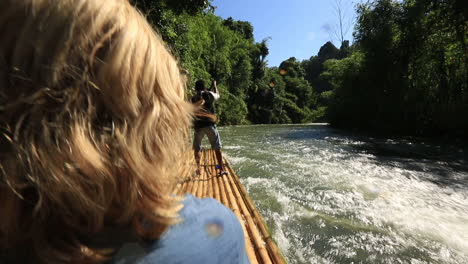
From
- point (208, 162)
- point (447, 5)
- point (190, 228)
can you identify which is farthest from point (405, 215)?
point (447, 5)

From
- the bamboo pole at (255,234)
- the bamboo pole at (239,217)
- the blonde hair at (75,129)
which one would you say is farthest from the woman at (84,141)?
the bamboo pole at (255,234)

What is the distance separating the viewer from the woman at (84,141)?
0.38m

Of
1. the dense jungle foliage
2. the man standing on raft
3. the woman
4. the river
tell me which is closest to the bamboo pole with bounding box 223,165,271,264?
the river

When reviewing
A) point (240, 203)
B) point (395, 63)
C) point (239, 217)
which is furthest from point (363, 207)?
point (395, 63)

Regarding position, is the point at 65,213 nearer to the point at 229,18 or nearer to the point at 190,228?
the point at 190,228

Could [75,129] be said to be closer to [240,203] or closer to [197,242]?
[197,242]

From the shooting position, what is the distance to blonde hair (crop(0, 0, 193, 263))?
38 cm

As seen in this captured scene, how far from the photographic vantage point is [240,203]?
232cm

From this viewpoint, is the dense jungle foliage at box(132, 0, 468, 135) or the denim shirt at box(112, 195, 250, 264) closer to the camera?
the denim shirt at box(112, 195, 250, 264)

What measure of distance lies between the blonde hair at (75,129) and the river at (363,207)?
1.98 metres

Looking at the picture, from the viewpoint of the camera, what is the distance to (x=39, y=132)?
386mm

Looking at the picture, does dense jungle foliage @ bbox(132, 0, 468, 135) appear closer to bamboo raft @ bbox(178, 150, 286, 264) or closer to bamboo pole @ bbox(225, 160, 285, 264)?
bamboo raft @ bbox(178, 150, 286, 264)

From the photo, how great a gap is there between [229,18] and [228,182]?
3318 cm

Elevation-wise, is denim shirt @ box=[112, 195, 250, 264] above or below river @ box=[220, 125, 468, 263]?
above
